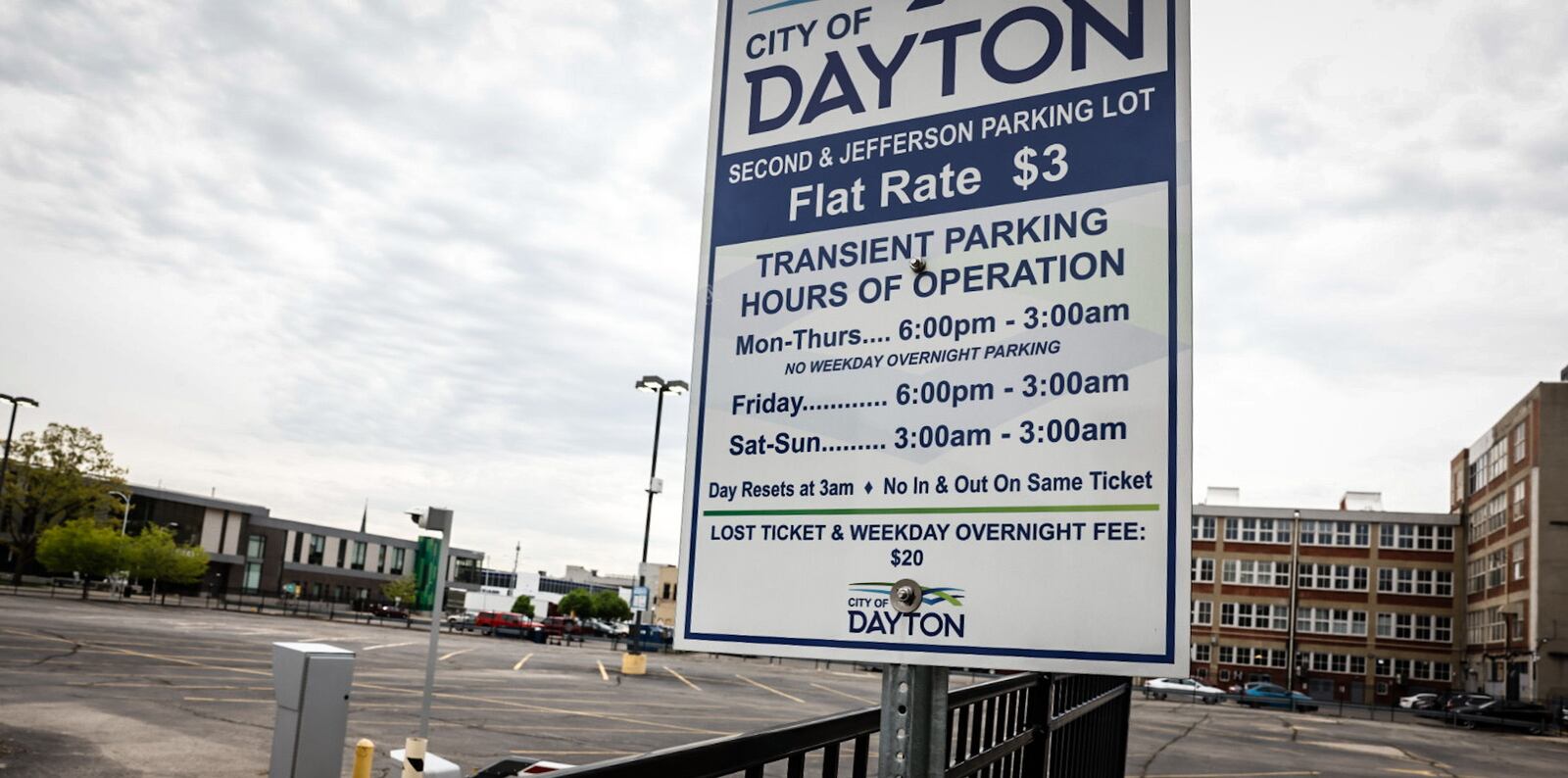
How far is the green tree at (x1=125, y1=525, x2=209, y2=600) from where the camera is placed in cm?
6144

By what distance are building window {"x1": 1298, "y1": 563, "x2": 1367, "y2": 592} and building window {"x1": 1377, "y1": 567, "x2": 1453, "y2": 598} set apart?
4.00ft

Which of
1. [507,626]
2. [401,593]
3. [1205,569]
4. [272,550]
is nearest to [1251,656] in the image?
[1205,569]

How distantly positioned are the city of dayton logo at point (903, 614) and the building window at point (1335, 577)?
288 feet

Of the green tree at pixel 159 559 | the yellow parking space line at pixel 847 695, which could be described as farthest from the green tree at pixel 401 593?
the yellow parking space line at pixel 847 695

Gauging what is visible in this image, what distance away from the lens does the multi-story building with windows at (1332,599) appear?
77.4 meters

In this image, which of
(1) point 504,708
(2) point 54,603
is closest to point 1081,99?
(1) point 504,708

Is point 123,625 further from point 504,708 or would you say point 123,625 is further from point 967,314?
point 967,314

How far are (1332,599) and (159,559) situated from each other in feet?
251

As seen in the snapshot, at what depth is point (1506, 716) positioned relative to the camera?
1801 inches

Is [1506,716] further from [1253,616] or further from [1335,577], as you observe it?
[1335,577]

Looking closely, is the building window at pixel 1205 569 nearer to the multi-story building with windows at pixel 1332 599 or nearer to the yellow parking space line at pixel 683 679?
the multi-story building with windows at pixel 1332 599

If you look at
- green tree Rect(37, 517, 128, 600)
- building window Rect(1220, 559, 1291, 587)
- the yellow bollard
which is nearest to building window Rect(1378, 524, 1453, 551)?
building window Rect(1220, 559, 1291, 587)

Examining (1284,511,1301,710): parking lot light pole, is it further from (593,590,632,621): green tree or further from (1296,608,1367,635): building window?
(593,590,632,621): green tree

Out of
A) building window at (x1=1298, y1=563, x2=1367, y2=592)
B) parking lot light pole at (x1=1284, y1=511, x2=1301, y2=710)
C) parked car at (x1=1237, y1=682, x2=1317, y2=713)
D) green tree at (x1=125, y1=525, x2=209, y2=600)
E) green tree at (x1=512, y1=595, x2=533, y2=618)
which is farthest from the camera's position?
green tree at (x1=512, y1=595, x2=533, y2=618)
